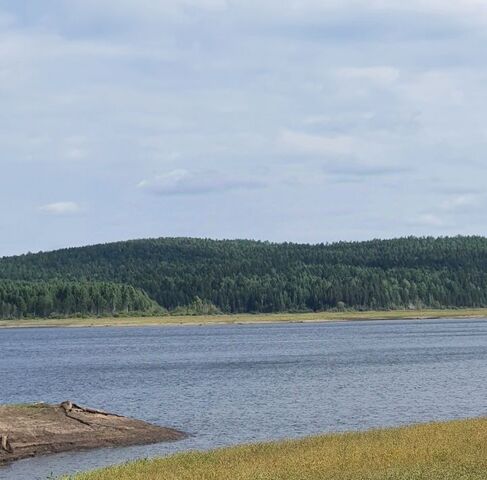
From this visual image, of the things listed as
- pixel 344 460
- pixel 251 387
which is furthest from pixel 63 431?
pixel 251 387

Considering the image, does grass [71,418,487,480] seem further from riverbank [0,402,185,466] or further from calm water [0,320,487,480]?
riverbank [0,402,185,466]

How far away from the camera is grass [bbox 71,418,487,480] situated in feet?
111

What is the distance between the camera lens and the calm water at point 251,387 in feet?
177

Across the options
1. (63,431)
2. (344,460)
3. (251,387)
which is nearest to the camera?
(344,460)

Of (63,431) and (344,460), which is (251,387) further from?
(344,460)

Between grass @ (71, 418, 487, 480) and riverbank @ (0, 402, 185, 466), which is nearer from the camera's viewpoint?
grass @ (71, 418, 487, 480)

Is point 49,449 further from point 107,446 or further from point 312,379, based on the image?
Answer: point 312,379

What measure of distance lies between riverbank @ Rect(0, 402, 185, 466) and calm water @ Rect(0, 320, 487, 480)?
1.14 metres

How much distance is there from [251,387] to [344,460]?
40.7m

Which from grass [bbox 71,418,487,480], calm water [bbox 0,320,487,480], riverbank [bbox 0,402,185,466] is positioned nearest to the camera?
grass [bbox 71,418,487,480]

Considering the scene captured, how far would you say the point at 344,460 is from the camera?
37.2 metres

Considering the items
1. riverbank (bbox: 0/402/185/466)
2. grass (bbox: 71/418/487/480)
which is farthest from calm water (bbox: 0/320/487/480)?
grass (bbox: 71/418/487/480)

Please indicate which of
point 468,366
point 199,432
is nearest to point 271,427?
point 199,432

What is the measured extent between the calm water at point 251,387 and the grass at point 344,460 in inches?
205
